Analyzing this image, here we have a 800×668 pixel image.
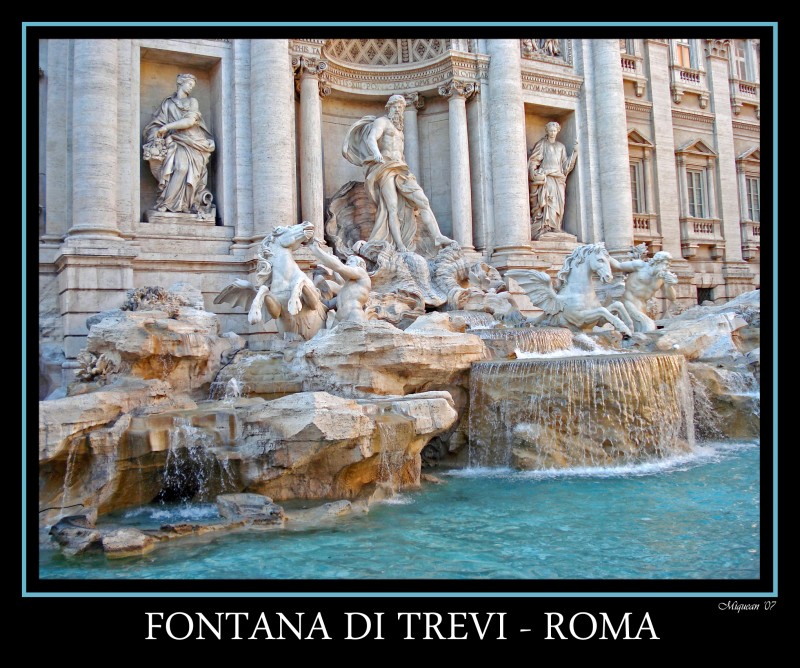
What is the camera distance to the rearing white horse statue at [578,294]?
33.2 ft

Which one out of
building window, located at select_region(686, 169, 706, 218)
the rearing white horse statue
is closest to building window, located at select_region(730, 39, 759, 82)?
building window, located at select_region(686, 169, 706, 218)

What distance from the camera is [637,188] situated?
53.9 ft

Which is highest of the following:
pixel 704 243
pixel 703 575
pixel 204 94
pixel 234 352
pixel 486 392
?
pixel 204 94

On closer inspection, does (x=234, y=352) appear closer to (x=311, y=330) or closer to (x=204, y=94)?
(x=311, y=330)

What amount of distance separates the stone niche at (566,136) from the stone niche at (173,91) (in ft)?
20.6

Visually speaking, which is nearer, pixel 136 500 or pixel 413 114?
pixel 136 500

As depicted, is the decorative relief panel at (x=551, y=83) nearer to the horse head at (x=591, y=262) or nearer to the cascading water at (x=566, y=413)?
the horse head at (x=591, y=262)

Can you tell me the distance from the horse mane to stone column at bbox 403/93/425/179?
440 centimetres

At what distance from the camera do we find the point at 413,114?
13.8 metres

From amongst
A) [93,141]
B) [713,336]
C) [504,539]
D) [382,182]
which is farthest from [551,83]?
[504,539]

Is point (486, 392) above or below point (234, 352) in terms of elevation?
below
